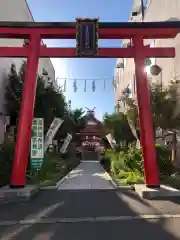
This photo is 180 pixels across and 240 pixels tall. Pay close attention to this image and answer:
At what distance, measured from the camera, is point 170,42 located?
67.5ft

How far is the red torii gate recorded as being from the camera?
1206 centimetres

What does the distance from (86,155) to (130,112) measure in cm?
3525

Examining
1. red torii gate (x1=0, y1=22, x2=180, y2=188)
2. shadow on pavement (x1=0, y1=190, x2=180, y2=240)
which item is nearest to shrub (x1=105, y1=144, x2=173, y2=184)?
red torii gate (x1=0, y1=22, x2=180, y2=188)

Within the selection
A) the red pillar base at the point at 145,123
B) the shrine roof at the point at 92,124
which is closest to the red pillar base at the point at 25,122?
the red pillar base at the point at 145,123

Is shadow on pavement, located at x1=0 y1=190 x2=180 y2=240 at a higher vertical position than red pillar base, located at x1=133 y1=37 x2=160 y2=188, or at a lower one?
lower

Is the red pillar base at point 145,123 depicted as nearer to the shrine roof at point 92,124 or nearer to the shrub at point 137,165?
Answer: the shrub at point 137,165

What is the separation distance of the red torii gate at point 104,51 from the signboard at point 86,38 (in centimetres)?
28

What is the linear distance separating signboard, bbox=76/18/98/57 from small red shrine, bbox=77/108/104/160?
40875mm

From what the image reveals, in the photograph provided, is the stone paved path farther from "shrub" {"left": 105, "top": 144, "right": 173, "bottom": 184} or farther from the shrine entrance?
A: the shrine entrance

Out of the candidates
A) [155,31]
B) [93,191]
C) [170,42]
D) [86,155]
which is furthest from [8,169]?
[86,155]

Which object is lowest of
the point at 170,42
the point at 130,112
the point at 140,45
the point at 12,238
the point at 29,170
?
the point at 12,238

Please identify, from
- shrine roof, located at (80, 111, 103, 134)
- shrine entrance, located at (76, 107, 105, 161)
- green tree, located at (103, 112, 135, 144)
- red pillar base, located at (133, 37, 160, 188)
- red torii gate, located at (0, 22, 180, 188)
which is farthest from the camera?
shrine roof, located at (80, 111, 103, 134)

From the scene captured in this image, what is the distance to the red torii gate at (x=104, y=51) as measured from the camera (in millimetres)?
12062

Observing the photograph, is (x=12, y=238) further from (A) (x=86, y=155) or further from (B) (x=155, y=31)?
(A) (x=86, y=155)
